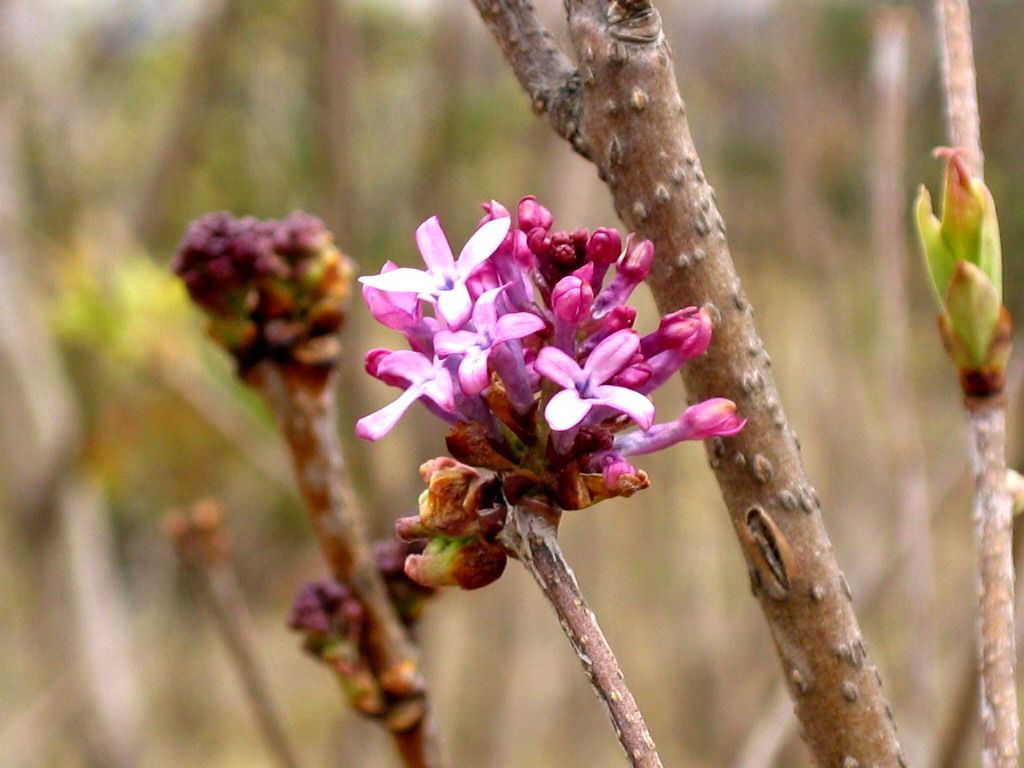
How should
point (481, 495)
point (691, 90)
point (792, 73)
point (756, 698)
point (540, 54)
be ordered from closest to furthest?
point (481, 495)
point (540, 54)
point (792, 73)
point (756, 698)
point (691, 90)

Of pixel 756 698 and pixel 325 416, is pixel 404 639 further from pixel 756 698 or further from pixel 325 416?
pixel 756 698

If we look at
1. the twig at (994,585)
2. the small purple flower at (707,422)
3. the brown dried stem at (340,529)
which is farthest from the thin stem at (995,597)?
the brown dried stem at (340,529)

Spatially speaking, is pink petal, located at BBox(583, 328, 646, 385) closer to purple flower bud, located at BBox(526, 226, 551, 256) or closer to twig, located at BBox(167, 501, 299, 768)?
purple flower bud, located at BBox(526, 226, 551, 256)

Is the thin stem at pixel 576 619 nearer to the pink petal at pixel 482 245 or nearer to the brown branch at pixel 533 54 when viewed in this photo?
the pink petal at pixel 482 245

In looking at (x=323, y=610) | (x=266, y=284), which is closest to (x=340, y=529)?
(x=323, y=610)

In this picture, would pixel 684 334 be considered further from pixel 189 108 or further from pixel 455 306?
pixel 189 108

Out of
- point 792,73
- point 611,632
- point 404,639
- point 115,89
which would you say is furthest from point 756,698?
point 115,89
